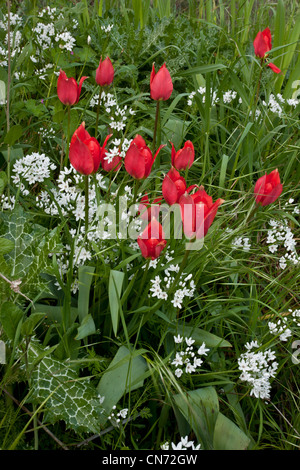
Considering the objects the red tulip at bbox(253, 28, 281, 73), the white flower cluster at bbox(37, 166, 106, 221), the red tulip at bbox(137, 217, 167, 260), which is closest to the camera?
the red tulip at bbox(137, 217, 167, 260)

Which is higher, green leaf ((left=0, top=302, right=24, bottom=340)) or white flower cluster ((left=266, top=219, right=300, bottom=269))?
white flower cluster ((left=266, top=219, right=300, bottom=269))

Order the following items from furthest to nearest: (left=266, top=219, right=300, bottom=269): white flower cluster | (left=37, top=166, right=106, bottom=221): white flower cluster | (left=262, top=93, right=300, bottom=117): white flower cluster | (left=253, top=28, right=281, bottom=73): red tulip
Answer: (left=262, top=93, right=300, bottom=117): white flower cluster → (left=253, top=28, right=281, bottom=73): red tulip → (left=266, top=219, right=300, bottom=269): white flower cluster → (left=37, top=166, right=106, bottom=221): white flower cluster

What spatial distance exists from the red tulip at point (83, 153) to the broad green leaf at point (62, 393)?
1.59ft

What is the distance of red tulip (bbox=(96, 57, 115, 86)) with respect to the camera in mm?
1645

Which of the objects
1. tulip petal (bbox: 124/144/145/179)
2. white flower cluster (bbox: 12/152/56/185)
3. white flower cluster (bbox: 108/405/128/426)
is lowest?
white flower cluster (bbox: 108/405/128/426)

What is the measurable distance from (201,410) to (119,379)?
0.77ft

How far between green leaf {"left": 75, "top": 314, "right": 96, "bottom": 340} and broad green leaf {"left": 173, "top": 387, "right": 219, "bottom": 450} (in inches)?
11.4

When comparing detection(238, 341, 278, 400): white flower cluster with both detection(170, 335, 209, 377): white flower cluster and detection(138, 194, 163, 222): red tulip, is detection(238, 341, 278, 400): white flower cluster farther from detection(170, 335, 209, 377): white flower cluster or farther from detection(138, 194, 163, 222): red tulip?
detection(138, 194, 163, 222): red tulip

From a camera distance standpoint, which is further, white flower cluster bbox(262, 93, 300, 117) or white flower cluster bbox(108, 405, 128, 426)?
white flower cluster bbox(262, 93, 300, 117)

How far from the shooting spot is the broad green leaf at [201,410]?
136 cm

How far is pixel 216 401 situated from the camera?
4.59 feet

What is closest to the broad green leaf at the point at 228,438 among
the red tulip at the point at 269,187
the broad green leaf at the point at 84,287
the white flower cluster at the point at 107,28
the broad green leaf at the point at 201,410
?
the broad green leaf at the point at 201,410

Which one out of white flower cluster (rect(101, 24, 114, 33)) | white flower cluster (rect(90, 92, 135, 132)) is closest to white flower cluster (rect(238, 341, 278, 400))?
white flower cluster (rect(90, 92, 135, 132))

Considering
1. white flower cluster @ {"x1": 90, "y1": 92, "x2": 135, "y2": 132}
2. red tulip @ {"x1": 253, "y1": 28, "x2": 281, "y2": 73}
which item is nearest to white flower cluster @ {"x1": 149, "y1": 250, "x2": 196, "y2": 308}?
white flower cluster @ {"x1": 90, "y1": 92, "x2": 135, "y2": 132}
